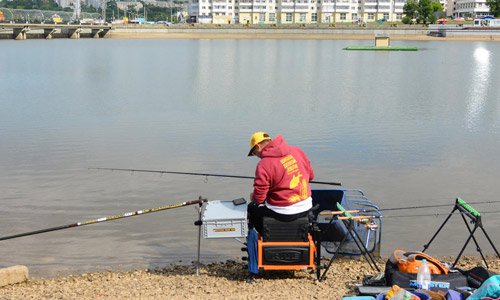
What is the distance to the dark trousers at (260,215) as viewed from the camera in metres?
6.40

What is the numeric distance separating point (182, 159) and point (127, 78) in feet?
82.0

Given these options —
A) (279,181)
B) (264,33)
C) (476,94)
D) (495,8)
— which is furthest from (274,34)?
(279,181)

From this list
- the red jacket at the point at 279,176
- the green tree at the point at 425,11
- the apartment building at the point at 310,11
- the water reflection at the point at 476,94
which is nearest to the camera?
the red jacket at the point at 279,176

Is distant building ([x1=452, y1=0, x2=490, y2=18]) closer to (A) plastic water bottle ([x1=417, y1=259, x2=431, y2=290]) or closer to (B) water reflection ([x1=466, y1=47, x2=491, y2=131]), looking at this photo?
(B) water reflection ([x1=466, y1=47, x2=491, y2=131])

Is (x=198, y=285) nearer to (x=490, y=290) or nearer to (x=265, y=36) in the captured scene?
(x=490, y=290)

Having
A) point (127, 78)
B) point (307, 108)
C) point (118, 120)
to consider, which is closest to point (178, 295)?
point (118, 120)

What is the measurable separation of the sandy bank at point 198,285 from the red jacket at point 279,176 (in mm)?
884

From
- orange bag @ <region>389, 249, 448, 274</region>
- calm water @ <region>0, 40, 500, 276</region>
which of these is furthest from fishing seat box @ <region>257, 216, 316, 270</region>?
calm water @ <region>0, 40, 500, 276</region>

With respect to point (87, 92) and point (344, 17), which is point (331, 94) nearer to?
point (87, 92)

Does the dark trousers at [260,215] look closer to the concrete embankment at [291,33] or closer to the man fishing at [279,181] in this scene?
the man fishing at [279,181]

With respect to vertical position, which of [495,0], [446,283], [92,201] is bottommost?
[92,201]

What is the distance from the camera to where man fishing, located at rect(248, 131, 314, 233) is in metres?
6.30

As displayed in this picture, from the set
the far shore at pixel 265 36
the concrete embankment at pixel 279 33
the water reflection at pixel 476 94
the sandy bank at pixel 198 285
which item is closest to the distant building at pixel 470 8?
the concrete embankment at pixel 279 33

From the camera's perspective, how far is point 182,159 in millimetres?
14461
